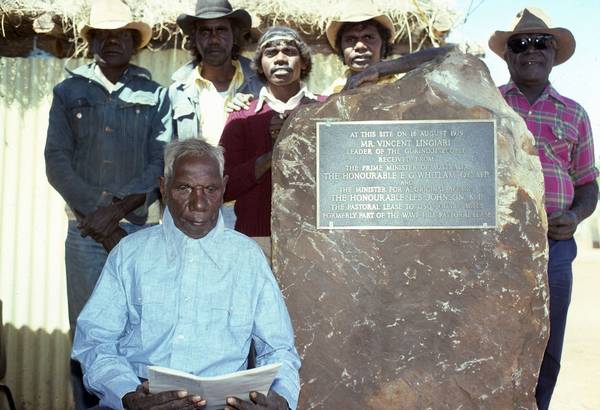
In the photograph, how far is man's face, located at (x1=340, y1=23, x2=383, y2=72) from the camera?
4.30 metres

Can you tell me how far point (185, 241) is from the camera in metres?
2.83

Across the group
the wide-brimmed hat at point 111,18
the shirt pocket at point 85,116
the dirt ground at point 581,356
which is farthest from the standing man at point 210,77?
the dirt ground at point 581,356

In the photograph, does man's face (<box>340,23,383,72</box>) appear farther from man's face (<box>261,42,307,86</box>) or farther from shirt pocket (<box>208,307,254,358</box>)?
shirt pocket (<box>208,307,254,358</box>)

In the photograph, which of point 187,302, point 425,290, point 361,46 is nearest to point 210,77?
point 361,46

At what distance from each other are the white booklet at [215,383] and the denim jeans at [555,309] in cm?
234

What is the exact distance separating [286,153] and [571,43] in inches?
86.9

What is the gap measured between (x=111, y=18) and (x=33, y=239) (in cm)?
241

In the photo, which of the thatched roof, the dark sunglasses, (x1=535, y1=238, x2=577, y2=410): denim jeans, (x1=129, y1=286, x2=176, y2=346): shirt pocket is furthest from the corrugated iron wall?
(x1=129, y1=286, x2=176, y2=346): shirt pocket

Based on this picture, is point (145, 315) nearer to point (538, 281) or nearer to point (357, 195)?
point (357, 195)

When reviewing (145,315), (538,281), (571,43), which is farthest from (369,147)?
(571,43)

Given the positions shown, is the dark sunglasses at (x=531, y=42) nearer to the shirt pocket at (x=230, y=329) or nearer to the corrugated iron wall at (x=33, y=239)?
the corrugated iron wall at (x=33, y=239)

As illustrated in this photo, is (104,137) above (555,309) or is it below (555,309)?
above

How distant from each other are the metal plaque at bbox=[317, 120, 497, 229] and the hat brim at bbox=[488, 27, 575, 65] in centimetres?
124

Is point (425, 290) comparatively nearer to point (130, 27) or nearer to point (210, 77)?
point (210, 77)
